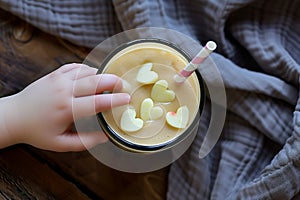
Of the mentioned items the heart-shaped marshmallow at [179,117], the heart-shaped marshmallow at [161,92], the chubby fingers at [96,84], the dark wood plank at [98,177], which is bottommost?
the dark wood plank at [98,177]

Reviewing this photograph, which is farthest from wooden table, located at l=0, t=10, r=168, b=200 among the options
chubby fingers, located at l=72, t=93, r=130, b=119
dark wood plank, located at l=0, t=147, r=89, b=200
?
chubby fingers, located at l=72, t=93, r=130, b=119

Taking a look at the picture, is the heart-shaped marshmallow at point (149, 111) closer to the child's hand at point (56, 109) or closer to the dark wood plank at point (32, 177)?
the child's hand at point (56, 109)

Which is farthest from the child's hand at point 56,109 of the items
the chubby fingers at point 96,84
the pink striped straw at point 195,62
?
the pink striped straw at point 195,62

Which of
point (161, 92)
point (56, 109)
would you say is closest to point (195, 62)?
point (161, 92)

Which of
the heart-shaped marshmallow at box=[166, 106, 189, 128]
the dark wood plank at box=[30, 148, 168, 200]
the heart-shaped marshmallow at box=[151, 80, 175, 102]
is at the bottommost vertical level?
the dark wood plank at box=[30, 148, 168, 200]

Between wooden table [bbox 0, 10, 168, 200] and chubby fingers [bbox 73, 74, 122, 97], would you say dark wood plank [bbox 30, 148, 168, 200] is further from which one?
chubby fingers [bbox 73, 74, 122, 97]

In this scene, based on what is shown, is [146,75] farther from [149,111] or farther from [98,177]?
[98,177]

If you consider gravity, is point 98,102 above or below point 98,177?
above
